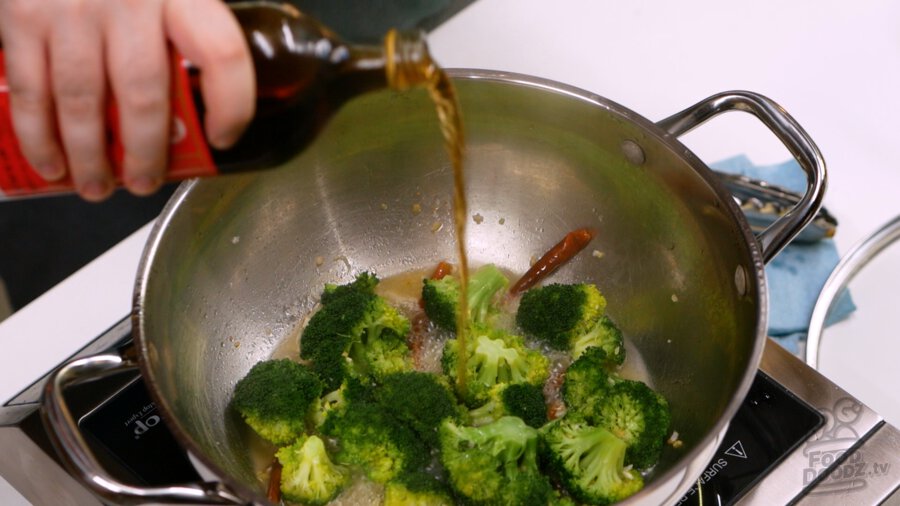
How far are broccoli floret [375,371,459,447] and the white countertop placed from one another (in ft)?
1.49

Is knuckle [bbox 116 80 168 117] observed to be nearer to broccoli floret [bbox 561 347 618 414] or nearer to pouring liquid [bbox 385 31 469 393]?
pouring liquid [bbox 385 31 469 393]

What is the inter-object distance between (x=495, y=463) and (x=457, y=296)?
0.29m

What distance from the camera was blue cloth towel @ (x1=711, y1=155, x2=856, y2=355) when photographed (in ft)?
3.93

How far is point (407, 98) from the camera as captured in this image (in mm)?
1141

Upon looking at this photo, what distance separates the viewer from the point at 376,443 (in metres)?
0.97

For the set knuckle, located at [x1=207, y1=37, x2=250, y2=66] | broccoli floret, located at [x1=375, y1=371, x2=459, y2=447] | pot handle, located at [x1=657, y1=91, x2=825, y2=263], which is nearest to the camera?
knuckle, located at [x1=207, y1=37, x2=250, y2=66]

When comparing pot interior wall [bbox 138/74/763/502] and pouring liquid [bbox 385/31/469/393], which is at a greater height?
pouring liquid [bbox 385/31/469/393]

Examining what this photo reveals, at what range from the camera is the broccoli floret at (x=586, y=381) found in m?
1.04

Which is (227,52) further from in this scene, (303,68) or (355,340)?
(355,340)

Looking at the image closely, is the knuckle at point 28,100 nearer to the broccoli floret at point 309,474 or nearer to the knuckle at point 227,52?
the knuckle at point 227,52

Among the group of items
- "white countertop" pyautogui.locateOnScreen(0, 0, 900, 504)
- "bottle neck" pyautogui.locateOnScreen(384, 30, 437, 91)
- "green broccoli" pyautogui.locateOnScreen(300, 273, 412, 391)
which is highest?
"bottle neck" pyautogui.locateOnScreen(384, 30, 437, 91)

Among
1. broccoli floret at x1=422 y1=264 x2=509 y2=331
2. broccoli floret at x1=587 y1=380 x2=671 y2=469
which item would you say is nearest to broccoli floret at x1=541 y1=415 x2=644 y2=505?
broccoli floret at x1=587 y1=380 x2=671 y2=469

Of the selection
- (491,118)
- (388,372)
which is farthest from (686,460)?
(491,118)

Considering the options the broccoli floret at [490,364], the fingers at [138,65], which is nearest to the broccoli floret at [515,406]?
the broccoli floret at [490,364]
